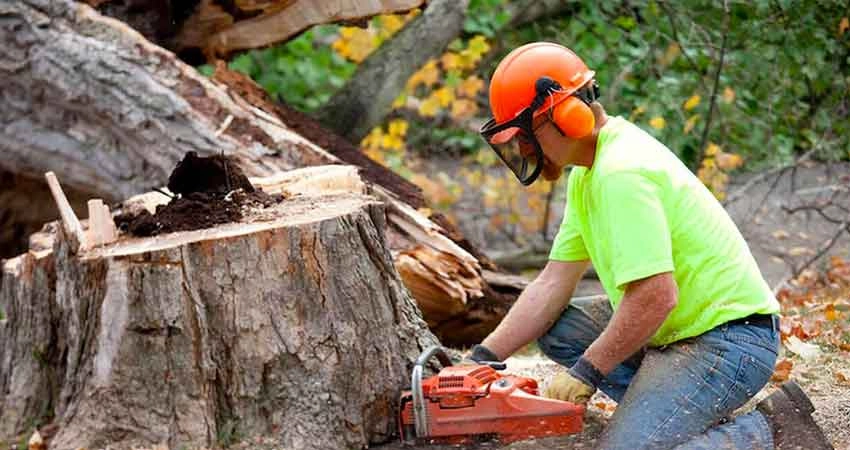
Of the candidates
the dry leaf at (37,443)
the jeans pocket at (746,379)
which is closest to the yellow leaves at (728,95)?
the jeans pocket at (746,379)

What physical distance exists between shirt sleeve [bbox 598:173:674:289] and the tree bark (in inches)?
153

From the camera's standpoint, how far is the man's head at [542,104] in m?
3.51

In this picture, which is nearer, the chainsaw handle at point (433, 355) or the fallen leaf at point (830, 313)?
the chainsaw handle at point (433, 355)

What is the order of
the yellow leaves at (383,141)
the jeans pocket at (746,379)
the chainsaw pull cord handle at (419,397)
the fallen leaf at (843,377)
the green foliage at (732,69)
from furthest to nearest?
the yellow leaves at (383,141) → the green foliage at (732,69) → the fallen leaf at (843,377) → the chainsaw pull cord handle at (419,397) → the jeans pocket at (746,379)

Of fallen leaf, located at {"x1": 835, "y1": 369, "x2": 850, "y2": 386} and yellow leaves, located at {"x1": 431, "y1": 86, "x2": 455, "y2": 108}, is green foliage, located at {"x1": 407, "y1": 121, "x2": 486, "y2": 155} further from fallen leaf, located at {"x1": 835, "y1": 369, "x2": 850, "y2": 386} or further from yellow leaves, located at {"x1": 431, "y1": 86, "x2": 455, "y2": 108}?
fallen leaf, located at {"x1": 835, "y1": 369, "x2": 850, "y2": 386}

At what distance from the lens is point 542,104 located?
11.5 feet

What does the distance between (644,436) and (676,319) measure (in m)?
0.39

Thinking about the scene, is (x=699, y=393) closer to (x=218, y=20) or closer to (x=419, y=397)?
(x=419, y=397)

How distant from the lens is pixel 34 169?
6.26 meters

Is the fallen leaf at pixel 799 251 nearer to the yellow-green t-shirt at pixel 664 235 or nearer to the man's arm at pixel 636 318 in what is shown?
the yellow-green t-shirt at pixel 664 235

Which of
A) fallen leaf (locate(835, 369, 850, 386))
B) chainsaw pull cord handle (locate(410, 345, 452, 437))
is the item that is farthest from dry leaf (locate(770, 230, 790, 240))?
chainsaw pull cord handle (locate(410, 345, 452, 437))

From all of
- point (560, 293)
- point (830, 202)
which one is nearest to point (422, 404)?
point (560, 293)

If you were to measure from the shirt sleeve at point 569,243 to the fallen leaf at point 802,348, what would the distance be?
1367mm

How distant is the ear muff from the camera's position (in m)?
3.51
